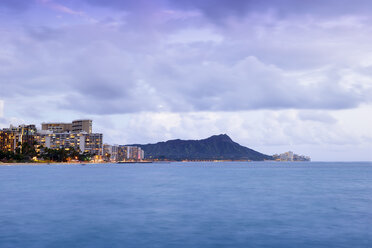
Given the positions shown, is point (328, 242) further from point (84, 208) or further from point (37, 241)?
point (84, 208)

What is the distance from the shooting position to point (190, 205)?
47344mm

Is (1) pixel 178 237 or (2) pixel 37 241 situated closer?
(2) pixel 37 241

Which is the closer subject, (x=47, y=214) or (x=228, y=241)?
(x=228, y=241)

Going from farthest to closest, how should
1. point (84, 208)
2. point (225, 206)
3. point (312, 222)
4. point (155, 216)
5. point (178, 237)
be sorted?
point (225, 206)
point (84, 208)
point (155, 216)
point (312, 222)
point (178, 237)

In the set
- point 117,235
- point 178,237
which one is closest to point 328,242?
point 178,237

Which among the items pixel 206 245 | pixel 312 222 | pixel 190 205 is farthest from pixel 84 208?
pixel 312 222

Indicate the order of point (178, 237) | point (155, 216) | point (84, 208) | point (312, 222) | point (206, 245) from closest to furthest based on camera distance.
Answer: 1. point (206, 245)
2. point (178, 237)
3. point (312, 222)
4. point (155, 216)
5. point (84, 208)

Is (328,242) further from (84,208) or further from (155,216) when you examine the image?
(84,208)

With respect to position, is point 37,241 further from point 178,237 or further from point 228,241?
point 228,241

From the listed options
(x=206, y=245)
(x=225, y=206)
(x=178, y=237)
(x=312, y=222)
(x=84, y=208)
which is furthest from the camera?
(x=225, y=206)

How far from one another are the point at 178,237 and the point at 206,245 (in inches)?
139

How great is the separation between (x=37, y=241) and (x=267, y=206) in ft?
99.0

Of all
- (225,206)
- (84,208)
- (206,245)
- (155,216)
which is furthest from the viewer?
(225,206)

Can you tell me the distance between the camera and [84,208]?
141 ft
